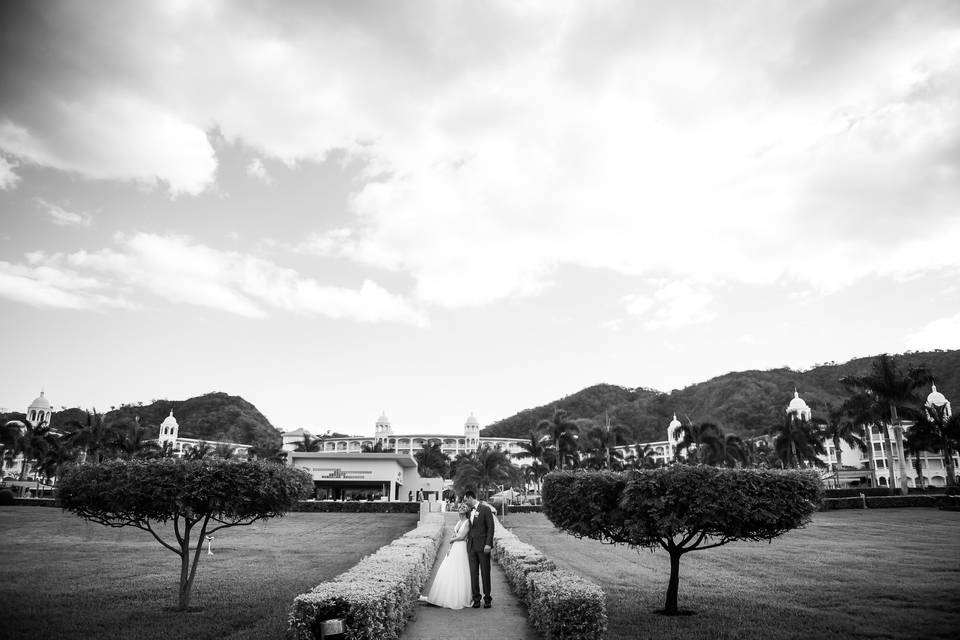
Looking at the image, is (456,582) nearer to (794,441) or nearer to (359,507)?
(359,507)

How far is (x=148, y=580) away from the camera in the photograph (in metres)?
15.8

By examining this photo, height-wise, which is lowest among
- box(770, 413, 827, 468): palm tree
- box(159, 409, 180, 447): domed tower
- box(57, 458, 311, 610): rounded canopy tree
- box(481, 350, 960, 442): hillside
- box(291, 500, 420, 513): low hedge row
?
box(291, 500, 420, 513): low hedge row

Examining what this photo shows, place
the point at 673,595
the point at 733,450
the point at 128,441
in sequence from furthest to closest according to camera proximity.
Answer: the point at 128,441, the point at 733,450, the point at 673,595

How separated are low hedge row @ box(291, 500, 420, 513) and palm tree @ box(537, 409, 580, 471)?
1511 centimetres

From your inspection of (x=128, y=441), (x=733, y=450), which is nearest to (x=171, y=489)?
(x=733, y=450)

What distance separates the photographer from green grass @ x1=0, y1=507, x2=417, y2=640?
1055cm

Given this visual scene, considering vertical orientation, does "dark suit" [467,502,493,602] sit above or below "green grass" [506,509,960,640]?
above

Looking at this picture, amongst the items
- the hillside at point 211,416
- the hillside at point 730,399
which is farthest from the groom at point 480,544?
the hillside at point 211,416

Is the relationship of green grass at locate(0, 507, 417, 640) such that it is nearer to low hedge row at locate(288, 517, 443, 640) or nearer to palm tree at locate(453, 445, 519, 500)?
low hedge row at locate(288, 517, 443, 640)

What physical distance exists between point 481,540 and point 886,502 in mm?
44191

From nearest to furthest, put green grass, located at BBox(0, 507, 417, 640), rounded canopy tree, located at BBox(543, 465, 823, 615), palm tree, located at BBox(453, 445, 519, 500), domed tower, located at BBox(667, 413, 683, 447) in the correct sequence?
green grass, located at BBox(0, 507, 417, 640) → rounded canopy tree, located at BBox(543, 465, 823, 615) → palm tree, located at BBox(453, 445, 519, 500) → domed tower, located at BBox(667, 413, 683, 447)

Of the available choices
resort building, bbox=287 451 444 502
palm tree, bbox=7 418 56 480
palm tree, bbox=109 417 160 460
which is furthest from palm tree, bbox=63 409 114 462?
resort building, bbox=287 451 444 502

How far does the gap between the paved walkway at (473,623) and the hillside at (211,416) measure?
12793 centimetres

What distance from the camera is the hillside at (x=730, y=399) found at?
101 m
